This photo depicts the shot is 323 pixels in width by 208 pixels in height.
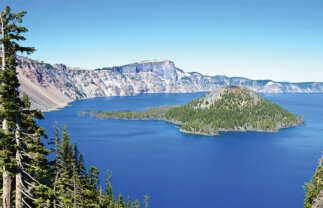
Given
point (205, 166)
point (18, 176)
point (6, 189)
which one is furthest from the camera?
point (205, 166)

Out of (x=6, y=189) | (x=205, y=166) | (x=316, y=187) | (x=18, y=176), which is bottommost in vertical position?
(x=205, y=166)

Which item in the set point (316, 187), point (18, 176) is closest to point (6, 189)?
point (18, 176)

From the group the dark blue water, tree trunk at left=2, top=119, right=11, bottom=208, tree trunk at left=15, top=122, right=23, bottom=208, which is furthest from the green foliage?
tree trunk at left=2, top=119, right=11, bottom=208

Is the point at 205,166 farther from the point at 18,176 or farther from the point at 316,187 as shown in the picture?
the point at 18,176

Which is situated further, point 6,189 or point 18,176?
point 18,176

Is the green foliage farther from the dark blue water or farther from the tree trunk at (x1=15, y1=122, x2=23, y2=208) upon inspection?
the tree trunk at (x1=15, y1=122, x2=23, y2=208)

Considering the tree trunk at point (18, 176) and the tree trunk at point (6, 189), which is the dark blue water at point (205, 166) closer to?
the tree trunk at point (18, 176)

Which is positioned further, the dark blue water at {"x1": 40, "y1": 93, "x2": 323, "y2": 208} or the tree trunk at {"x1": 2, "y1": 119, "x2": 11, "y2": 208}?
the dark blue water at {"x1": 40, "y1": 93, "x2": 323, "y2": 208}

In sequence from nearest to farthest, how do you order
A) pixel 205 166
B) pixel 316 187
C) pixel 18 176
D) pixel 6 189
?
pixel 6 189 → pixel 18 176 → pixel 316 187 → pixel 205 166

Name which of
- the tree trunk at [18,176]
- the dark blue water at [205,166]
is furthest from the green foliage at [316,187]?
the tree trunk at [18,176]
